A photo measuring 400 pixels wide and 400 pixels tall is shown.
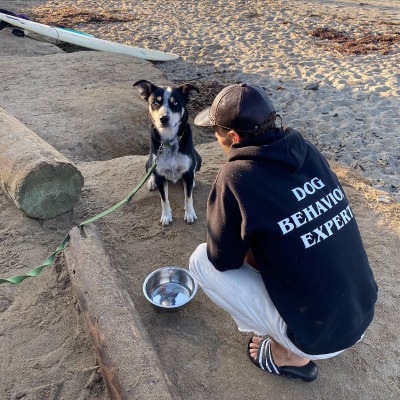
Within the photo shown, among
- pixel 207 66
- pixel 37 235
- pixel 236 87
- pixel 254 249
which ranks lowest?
pixel 207 66

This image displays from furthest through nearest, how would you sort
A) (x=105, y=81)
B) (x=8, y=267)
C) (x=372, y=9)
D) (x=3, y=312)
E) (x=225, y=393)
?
(x=372, y=9)
(x=105, y=81)
(x=8, y=267)
(x=3, y=312)
(x=225, y=393)

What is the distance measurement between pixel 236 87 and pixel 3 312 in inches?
90.7

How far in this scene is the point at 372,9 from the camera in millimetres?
13320

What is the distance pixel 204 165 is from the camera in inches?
214

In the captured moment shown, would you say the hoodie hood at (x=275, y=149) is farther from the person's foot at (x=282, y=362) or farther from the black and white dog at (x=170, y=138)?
the black and white dog at (x=170, y=138)

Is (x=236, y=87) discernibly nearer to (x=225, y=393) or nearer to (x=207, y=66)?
(x=225, y=393)

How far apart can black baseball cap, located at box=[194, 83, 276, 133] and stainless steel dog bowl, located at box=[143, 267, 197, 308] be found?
5.03 feet

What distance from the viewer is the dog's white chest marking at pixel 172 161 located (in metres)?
4.21

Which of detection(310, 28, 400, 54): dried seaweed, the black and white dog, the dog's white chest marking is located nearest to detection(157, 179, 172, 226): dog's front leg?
the black and white dog

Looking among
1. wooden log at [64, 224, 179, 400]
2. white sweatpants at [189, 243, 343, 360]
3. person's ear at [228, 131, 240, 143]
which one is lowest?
wooden log at [64, 224, 179, 400]

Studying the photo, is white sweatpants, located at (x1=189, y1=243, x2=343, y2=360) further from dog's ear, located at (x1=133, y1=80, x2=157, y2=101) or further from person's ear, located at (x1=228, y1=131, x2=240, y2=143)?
dog's ear, located at (x1=133, y1=80, x2=157, y2=101)

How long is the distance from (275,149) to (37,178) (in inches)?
102

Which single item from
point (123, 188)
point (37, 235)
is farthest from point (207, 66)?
point (37, 235)

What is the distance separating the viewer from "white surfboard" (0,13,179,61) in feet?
32.7
